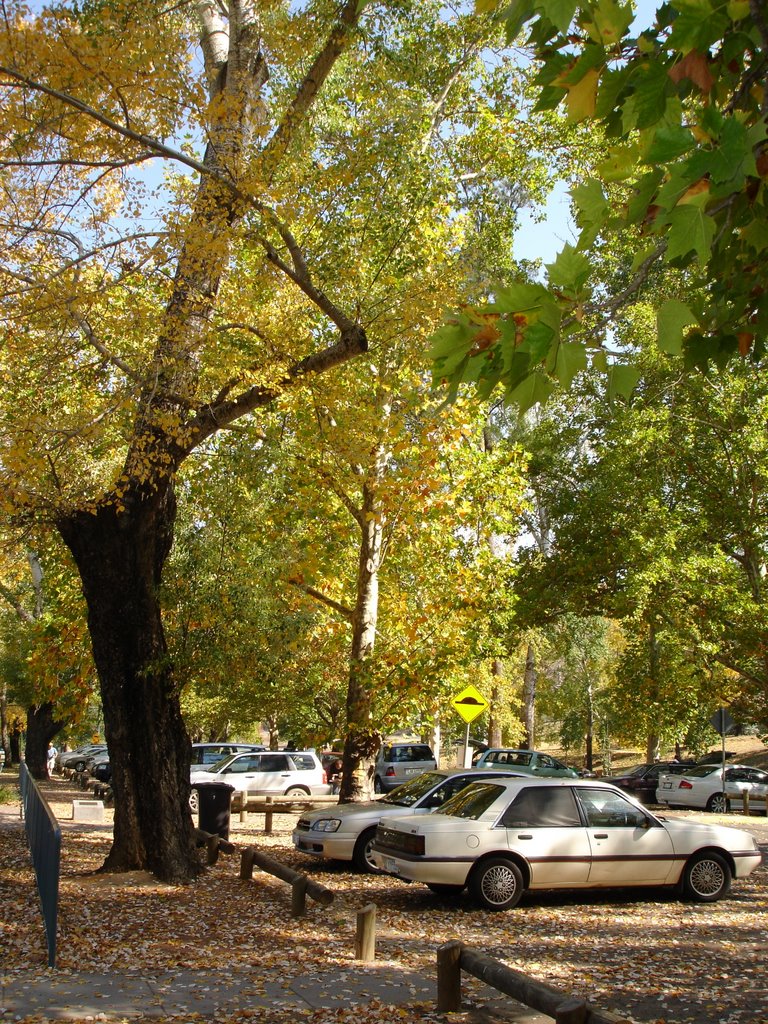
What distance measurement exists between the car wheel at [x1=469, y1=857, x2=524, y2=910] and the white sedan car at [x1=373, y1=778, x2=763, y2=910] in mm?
11

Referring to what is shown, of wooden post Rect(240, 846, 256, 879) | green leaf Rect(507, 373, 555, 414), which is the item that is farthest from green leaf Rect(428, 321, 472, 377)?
wooden post Rect(240, 846, 256, 879)

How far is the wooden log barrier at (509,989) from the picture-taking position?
523 centimetres

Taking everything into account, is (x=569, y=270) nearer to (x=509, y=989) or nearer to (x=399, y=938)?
(x=509, y=989)

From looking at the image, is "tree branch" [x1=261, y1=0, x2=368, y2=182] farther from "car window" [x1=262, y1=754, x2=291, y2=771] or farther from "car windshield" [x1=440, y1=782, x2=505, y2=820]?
"car window" [x1=262, y1=754, x2=291, y2=771]

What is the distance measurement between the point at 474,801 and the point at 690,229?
9.71 metres

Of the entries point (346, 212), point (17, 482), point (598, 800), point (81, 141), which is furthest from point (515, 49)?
point (598, 800)

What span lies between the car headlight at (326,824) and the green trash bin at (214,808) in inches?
109

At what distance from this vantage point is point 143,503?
12555 millimetres

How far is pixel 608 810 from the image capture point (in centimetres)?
1154

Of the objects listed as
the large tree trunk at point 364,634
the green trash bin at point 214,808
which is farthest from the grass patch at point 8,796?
the large tree trunk at point 364,634

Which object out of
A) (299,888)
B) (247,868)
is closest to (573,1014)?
(299,888)

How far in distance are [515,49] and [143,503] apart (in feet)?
29.7

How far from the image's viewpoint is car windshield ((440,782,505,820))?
11328 millimetres

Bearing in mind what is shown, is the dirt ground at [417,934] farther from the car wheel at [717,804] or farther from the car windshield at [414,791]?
the car wheel at [717,804]
